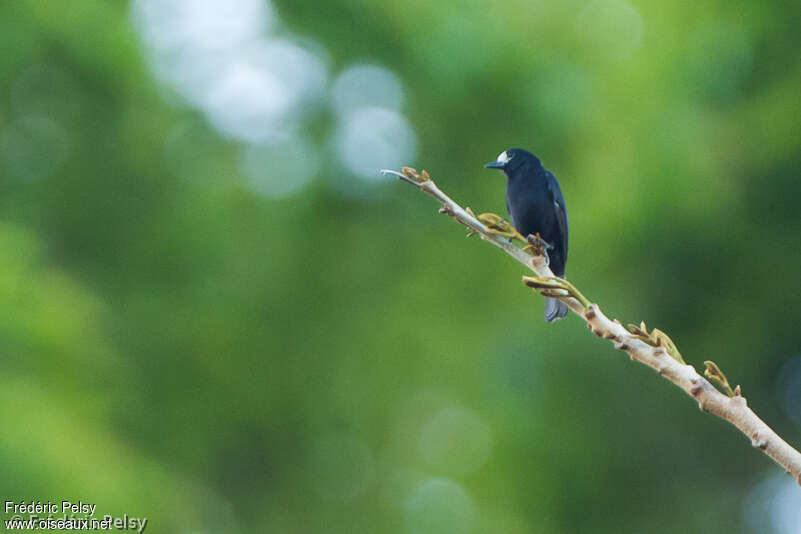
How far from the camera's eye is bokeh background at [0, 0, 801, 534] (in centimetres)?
641

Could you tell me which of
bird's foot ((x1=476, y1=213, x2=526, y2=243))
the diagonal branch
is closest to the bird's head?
bird's foot ((x1=476, y1=213, x2=526, y2=243))

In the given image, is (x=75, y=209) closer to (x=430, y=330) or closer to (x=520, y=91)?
(x=430, y=330)

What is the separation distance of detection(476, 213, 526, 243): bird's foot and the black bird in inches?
71.4

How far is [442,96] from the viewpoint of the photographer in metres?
7.05

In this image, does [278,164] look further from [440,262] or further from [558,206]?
[558,206]

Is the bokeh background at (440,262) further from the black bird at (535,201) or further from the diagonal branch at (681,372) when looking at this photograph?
the diagonal branch at (681,372)

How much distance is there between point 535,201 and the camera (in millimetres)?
3170

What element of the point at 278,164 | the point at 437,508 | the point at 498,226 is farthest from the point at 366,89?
the point at 498,226

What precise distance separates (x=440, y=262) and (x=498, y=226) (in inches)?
232

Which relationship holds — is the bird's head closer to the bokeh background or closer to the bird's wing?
the bird's wing

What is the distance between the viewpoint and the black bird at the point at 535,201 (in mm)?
3139

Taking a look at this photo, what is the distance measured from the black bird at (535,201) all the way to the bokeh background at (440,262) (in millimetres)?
2830

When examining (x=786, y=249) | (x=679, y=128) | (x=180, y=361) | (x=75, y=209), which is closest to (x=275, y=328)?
(x=180, y=361)

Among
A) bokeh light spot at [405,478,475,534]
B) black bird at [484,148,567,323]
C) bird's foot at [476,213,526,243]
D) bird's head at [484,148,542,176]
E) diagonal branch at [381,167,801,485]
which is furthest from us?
bokeh light spot at [405,478,475,534]
